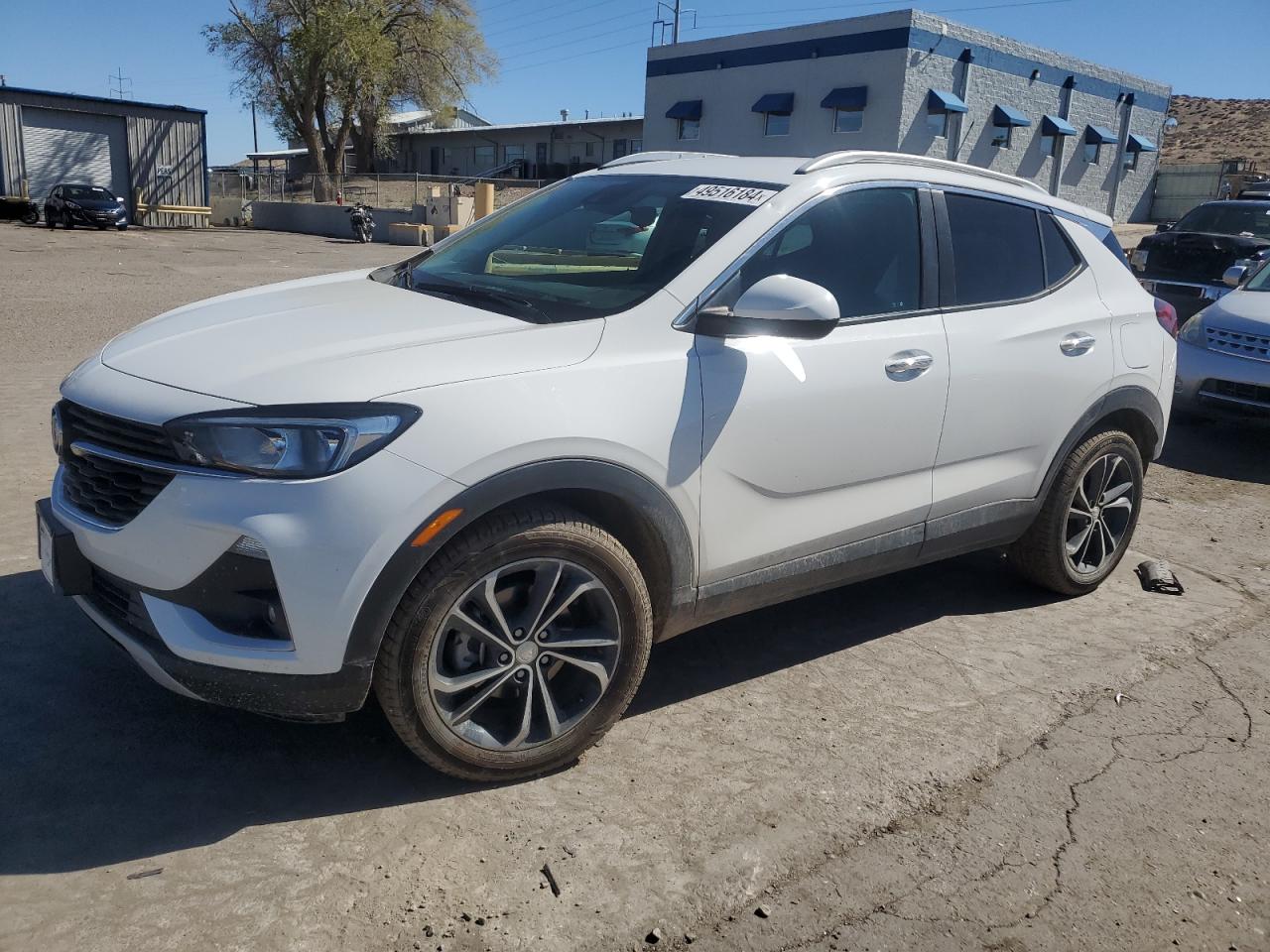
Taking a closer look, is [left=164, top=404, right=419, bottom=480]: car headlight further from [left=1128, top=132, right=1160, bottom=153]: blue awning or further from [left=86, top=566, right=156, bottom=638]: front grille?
[left=1128, top=132, right=1160, bottom=153]: blue awning

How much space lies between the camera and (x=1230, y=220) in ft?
43.2

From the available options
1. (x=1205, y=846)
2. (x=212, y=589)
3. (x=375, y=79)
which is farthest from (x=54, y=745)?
(x=375, y=79)

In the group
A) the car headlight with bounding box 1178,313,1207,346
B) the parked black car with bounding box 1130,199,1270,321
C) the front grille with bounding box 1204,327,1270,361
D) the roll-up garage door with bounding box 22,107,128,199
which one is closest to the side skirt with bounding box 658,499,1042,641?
the front grille with bounding box 1204,327,1270,361

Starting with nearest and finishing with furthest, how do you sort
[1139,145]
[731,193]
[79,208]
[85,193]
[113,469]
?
[113,469] → [731,193] → [79,208] → [85,193] → [1139,145]

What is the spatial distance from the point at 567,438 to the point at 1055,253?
104 inches

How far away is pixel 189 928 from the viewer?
7.89 ft

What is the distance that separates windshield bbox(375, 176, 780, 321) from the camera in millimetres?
3346

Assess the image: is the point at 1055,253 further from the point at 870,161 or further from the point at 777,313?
the point at 777,313

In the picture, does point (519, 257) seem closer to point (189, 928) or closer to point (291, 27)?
point (189, 928)

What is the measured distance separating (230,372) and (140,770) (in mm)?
1179

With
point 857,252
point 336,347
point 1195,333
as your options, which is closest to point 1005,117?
point 1195,333

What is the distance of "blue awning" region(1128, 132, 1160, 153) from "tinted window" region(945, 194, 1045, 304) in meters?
41.3

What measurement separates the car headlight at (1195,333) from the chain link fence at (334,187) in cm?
3610

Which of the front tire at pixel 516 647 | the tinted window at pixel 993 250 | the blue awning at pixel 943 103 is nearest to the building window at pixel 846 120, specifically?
the blue awning at pixel 943 103
